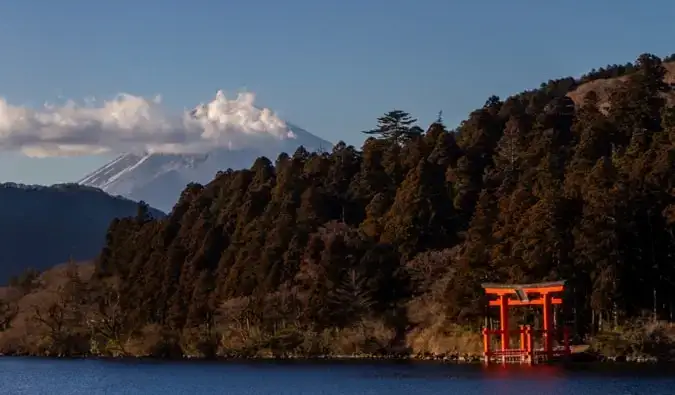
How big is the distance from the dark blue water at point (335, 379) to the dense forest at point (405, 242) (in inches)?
321

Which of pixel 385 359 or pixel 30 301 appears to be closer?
pixel 385 359

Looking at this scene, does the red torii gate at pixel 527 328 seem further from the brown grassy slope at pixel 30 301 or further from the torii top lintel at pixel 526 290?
the brown grassy slope at pixel 30 301

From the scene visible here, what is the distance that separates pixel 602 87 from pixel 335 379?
67.2 m

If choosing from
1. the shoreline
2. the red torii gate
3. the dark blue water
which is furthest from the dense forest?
the dark blue water

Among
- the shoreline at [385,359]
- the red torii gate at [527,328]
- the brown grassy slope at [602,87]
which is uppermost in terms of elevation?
the brown grassy slope at [602,87]

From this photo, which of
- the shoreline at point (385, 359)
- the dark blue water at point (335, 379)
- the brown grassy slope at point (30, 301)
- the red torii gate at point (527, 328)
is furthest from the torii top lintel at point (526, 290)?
the brown grassy slope at point (30, 301)

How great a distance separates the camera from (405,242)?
272 feet

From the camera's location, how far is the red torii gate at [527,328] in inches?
2311

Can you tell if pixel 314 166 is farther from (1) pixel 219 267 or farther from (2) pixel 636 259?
(2) pixel 636 259

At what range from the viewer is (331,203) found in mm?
94312

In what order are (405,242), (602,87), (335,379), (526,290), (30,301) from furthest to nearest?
(602,87) < (30,301) < (405,242) < (526,290) < (335,379)

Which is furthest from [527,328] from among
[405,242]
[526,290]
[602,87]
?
[602,87]

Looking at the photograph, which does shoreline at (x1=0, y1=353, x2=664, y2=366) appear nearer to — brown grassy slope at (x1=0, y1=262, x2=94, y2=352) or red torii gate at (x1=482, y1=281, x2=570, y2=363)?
red torii gate at (x1=482, y1=281, x2=570, y2=363)

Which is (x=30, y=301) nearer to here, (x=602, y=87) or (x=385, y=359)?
(x=385, y=359)
